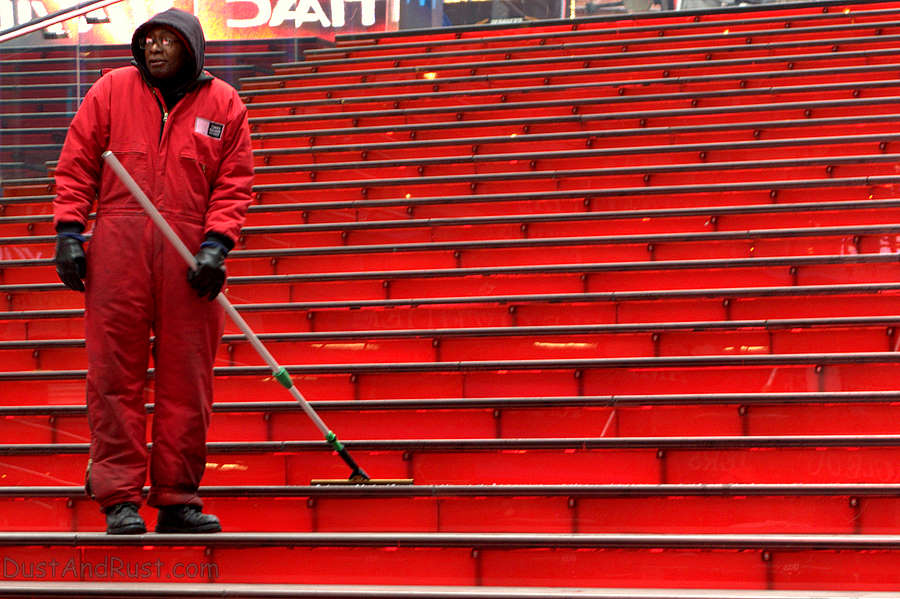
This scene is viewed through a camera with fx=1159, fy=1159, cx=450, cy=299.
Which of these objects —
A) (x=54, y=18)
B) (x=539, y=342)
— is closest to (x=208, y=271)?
(x=539, y=342)

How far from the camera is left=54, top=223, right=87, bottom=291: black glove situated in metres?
3.42

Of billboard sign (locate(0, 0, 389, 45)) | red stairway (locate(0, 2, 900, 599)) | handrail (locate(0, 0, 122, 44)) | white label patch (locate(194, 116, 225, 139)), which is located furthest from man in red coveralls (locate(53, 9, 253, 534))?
handrail (locate(0, 0, 122, 44))

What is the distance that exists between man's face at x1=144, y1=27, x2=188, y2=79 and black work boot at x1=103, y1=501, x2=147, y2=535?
1332 millimetres

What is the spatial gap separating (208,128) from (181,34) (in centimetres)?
30

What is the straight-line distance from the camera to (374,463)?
4.20 meters

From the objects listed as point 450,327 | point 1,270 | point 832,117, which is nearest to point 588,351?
point 450,327

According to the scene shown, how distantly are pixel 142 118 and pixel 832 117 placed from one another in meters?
4.92

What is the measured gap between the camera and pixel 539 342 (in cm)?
498

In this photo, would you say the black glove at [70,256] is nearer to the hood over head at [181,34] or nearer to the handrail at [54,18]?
the hood over head at [181,34]

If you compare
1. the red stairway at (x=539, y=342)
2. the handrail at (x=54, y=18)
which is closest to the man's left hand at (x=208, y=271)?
the red stairway at (x=539, y=342)

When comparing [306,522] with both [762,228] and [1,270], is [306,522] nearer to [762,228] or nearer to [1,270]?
[762,228]

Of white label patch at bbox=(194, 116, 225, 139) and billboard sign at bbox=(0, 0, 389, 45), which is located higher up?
billboard sign at bbox=(0, 0, 389, 45)

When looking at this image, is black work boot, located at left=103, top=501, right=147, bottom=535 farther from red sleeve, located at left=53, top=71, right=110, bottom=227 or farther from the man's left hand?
red sleeve, located at left=53, top=71, right=110, bottom=227

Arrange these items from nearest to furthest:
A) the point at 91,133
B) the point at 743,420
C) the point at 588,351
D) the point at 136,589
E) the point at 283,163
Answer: the point at 136,589
the point at 91,133
the point at 743,420
the point at 588,351
the point at 283,163
